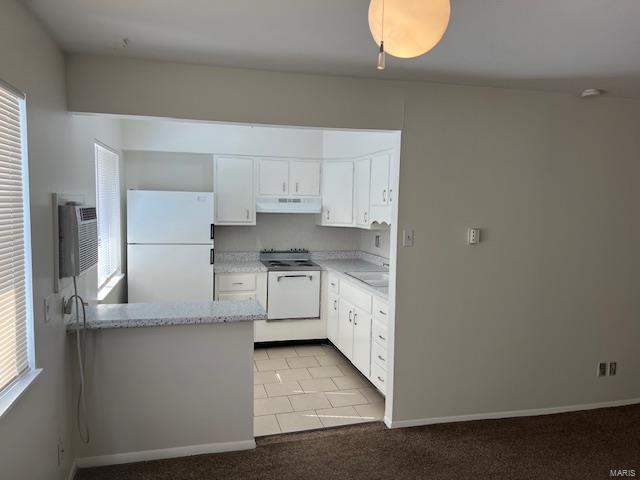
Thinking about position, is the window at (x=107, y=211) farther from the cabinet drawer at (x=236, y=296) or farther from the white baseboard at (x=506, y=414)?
the white baseboard at (x=506, y=414)

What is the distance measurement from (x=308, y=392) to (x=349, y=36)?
111 inches

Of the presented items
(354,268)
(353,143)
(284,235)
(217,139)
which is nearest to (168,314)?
(354,268)

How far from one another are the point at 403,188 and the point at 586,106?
1.55m

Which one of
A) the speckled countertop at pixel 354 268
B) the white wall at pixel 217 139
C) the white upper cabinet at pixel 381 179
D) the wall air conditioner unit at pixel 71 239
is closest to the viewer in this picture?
the wall air conditioner unit at pixel 71 239

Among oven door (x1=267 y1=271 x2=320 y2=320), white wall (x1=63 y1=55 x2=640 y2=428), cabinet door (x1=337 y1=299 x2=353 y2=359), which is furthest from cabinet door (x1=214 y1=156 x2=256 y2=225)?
white wall (x1=63 y1=55 x2=640 y2=428)

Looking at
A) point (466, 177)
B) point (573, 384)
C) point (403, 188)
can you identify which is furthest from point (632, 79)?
point (573, 384)

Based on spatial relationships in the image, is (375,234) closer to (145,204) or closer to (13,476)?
(145,204)

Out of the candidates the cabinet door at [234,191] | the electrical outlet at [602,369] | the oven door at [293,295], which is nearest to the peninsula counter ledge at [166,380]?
the oven door at [293,295]

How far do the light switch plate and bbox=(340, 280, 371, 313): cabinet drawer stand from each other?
89 centimetres

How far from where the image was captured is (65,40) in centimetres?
238

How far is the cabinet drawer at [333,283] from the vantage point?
4777 millimetres

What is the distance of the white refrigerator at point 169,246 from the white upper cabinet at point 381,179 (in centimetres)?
164

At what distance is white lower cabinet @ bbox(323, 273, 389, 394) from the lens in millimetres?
3666

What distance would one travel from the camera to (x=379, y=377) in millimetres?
3682
